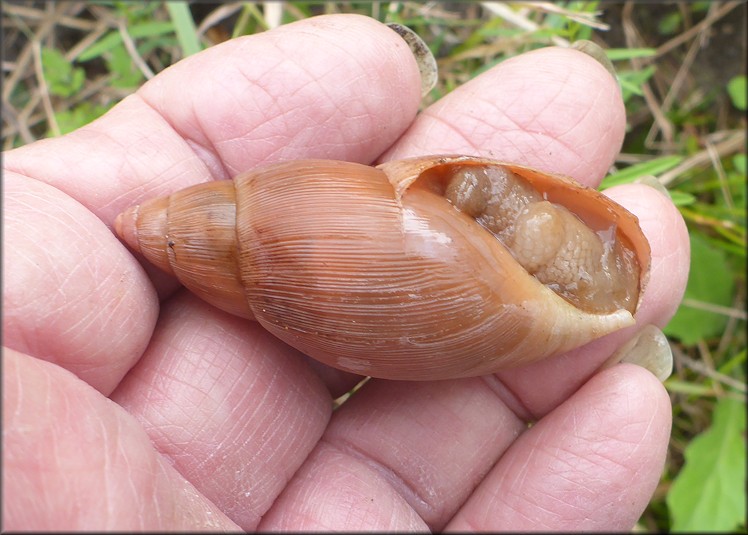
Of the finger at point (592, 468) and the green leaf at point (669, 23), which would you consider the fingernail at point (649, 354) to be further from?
the green leaf at point (669, 23)

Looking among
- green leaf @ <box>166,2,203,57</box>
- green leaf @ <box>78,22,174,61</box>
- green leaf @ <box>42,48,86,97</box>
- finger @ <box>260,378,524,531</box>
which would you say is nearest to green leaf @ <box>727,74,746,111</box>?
finger @ <box>260,378,524,531</box>

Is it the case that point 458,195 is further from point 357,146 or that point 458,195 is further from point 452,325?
point 357,146

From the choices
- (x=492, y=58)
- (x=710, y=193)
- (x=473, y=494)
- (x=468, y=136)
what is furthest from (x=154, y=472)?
(x=710, y=193)

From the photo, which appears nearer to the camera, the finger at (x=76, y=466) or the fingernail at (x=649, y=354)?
the finger at (x=76, y=466)

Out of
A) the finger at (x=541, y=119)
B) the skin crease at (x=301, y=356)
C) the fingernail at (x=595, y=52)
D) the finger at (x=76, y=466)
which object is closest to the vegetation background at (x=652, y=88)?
the fingernail at (x=595, y=52)

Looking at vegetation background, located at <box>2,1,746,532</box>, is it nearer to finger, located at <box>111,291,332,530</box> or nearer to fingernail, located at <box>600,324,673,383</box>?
fingernail, located at <box>600,324,673,383</box>

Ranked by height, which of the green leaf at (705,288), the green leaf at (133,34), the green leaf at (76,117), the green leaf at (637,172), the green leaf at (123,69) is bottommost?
the green leaf at (705,288)
